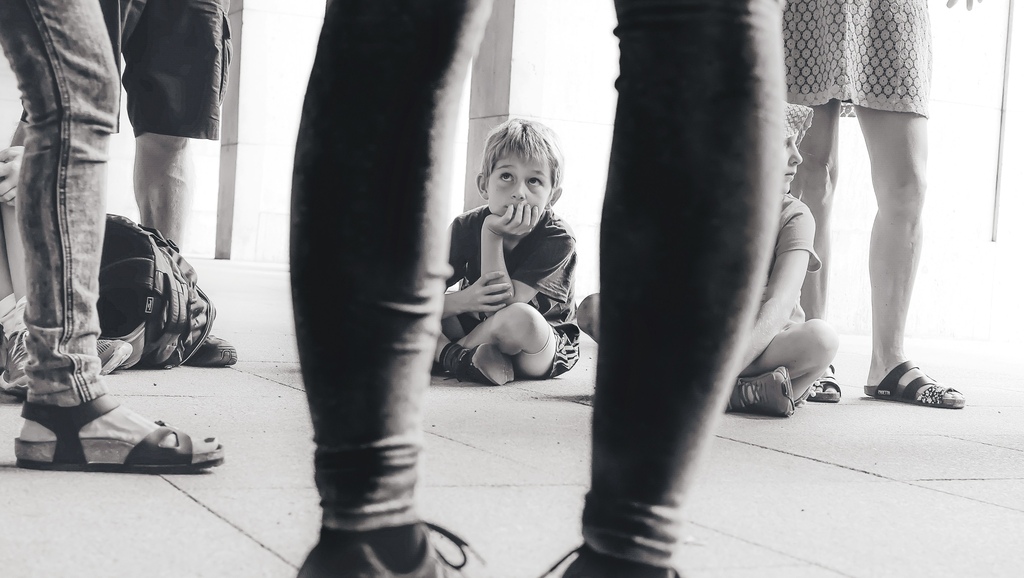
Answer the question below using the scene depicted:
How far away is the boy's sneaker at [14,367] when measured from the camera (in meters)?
2.77

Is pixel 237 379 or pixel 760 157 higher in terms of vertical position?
pixel 760 157

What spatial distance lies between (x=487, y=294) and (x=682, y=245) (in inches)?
113

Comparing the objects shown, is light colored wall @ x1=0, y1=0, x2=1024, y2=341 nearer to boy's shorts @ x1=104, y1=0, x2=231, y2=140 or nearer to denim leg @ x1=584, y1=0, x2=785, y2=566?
boy's shorts @ x1=104, y1=0, x2=231, y2=140

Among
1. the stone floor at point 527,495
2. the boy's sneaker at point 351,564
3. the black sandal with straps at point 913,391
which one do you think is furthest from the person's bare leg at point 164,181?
the boy's sneaker at point 351,564

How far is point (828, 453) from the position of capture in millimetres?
2541

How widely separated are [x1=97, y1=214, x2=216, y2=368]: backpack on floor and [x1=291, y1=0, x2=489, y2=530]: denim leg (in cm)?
255

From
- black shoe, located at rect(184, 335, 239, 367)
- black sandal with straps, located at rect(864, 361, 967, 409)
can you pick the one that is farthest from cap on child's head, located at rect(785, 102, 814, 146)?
black shoe, located at rect(184, 335, 239, 367)

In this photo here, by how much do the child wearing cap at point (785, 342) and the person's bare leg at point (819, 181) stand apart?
0.55 metres

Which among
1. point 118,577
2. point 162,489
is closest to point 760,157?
point 118,577

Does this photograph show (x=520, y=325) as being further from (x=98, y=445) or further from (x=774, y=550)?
(x=774, y=550)

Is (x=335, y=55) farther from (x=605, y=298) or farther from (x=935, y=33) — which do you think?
(x=935, y=33)

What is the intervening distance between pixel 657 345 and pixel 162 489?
1100 millimetres

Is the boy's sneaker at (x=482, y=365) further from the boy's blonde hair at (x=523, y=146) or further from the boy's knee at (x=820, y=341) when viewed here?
the boy's knee at (x=820, y=341)

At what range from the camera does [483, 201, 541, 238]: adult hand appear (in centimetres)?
393
